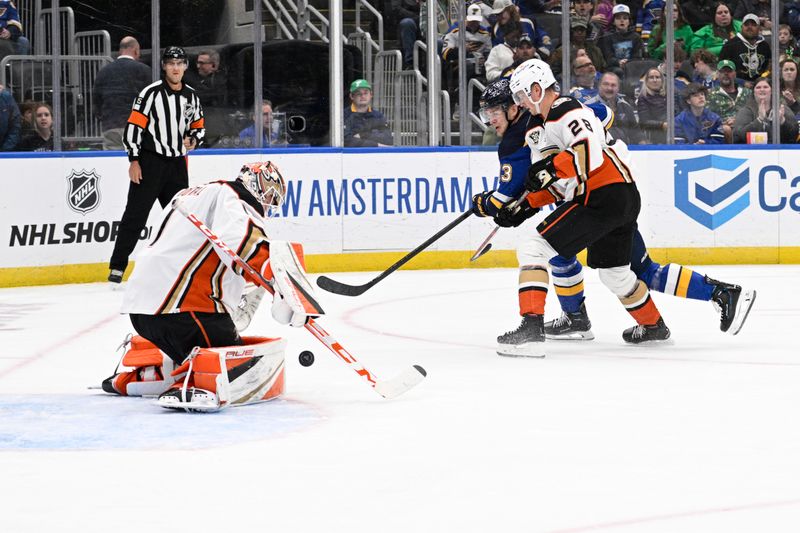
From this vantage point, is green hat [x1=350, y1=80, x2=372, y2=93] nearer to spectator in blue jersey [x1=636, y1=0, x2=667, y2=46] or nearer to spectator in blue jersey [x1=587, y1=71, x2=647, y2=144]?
spectator in blue jersey [x1=587, y1=71, x2=647, y2=144]

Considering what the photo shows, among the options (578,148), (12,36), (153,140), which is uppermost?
(12,36)

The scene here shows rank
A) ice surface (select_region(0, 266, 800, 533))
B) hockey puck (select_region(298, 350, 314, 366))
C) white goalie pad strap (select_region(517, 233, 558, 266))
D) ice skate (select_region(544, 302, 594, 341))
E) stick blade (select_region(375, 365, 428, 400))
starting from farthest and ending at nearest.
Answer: ice skate (select_region(544, 302, 594, 341)) → white goalie pad strap (select_region(517, 233, 558, 266)) → stick blade (select_region(375, 365, 428, 400)) → hockey puck (select_region(298, 350, 314, 366)) → ice surface (select_region(0, 266, 800, 533))

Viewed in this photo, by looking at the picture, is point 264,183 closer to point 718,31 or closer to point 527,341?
point 527,341

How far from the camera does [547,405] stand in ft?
12.2

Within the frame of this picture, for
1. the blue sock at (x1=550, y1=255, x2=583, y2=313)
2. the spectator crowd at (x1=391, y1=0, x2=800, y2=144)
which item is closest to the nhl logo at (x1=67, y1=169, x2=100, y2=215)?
the spectator crowd at (x1=391, y1=0, x2=800, y2=144)

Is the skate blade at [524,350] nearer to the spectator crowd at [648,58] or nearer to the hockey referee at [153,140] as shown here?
the hockey referee at [153,140]

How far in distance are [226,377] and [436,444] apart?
687mm

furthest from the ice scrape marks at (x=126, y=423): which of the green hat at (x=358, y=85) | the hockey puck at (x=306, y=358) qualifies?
the green hat at (x=358, y=85)

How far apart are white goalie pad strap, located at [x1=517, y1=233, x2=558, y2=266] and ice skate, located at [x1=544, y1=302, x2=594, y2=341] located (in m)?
0.53

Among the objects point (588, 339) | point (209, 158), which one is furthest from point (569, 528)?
point (209, 158)

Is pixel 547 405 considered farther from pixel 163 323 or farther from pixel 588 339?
pixel 588 339

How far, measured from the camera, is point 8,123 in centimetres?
764

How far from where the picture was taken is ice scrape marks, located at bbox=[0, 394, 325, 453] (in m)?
3.19

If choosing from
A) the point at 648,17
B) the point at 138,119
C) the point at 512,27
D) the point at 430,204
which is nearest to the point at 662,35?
the point at 648,17
